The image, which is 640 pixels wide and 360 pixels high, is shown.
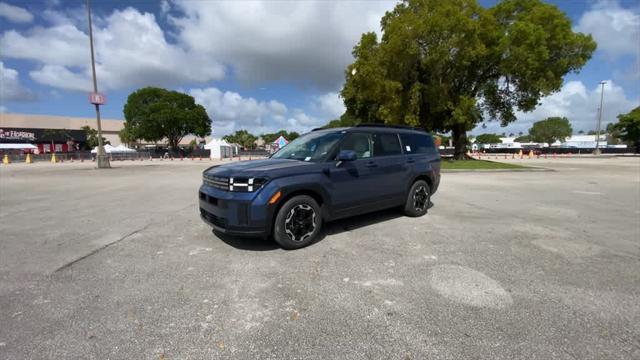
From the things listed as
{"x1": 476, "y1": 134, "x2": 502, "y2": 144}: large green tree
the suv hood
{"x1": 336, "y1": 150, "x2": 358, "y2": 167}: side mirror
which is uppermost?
{"x1": 476, "y1": 134, "x2": 502, "y2": 144}: large green tree

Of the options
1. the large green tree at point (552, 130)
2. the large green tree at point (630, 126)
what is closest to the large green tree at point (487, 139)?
the large green tree at point (552, 130)

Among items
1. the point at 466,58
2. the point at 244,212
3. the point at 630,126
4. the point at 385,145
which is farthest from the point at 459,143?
the point at 630,126

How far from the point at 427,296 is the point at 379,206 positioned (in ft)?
8.19

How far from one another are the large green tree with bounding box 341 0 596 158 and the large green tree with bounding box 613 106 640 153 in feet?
145

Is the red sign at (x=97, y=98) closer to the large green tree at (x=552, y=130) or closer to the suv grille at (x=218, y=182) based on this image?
the suv grille at (x=218, y=182)

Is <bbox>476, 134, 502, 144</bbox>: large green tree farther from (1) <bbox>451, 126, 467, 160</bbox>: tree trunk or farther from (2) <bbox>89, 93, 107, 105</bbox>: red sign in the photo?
(2) <bbox>89, 93, 107, 105</bbox>: red sign

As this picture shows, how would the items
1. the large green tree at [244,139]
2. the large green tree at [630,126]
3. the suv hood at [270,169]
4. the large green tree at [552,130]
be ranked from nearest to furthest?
1. the suv hood at [270,169]
2. the large green tree at [630,126]
3. the large green tree at [552,130]
4. the large green tree at [244,139]

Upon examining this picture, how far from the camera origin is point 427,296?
3.08 metres

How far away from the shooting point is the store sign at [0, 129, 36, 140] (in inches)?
2197

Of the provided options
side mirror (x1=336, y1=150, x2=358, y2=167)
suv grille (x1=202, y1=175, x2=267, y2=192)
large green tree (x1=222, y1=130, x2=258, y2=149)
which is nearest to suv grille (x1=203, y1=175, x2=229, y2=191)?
suv grille (x1=202, y1=175, x2=267, y2=192)

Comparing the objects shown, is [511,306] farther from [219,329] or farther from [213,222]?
[213,222]

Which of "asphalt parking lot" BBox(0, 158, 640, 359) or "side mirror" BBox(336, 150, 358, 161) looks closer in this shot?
"asphalt parking lot" BBox(0, 158, 640, 359)

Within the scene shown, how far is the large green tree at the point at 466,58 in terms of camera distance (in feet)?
66.7

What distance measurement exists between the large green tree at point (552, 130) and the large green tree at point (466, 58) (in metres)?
85.7
